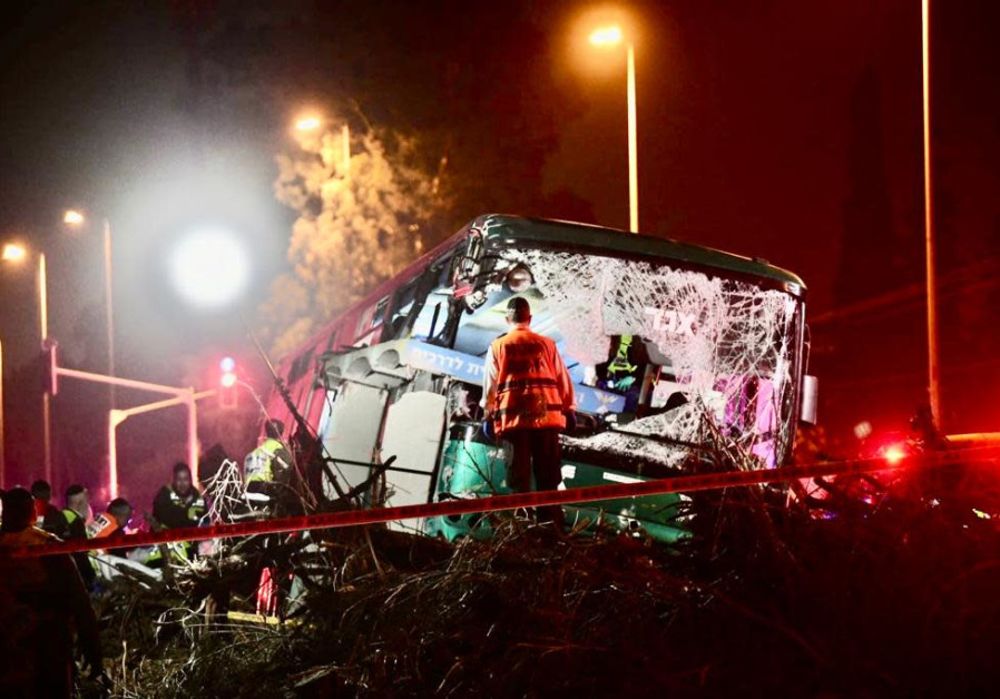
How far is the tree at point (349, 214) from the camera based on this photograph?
993 inches

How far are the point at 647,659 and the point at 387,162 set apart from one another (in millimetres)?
22545

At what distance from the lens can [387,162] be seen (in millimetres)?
25297

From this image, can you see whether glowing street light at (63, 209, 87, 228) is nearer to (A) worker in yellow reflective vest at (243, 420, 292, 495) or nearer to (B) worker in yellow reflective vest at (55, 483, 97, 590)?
(B) worker in yellow reflective vest at (55, 483, 97, 590)

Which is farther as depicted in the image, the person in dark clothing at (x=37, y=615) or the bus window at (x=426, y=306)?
the bus window at (x=426, y=306)

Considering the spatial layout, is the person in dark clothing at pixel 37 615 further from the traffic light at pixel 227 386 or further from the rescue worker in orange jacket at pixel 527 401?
the traffic light at pixel 227 386

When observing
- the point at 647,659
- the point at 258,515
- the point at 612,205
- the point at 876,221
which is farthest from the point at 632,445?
the point at 876,221

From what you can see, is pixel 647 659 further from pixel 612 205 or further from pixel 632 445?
pixel 612 205

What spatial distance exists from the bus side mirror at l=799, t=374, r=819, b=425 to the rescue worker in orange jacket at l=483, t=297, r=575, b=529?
2.80m

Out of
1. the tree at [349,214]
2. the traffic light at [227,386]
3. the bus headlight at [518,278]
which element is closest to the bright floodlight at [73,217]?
the tree at [349,214]

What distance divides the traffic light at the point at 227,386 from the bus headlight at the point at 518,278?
11741mm

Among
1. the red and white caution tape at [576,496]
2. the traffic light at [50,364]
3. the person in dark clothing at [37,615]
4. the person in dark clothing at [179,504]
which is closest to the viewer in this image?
the red and white caution tape at [576,496]

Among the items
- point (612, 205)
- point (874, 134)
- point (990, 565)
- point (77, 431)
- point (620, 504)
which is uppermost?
point (874, 134)

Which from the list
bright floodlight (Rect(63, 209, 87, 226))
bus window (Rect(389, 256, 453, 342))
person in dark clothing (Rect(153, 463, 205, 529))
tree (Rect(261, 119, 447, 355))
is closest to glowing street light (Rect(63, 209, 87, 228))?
bright floodlight (Rect(63, 209, 87, 226))

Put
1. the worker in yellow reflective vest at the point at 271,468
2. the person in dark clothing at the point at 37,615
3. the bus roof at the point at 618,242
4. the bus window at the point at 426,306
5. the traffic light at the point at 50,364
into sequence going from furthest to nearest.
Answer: the traffic light at the point at 50,364
the bus window at the point at 426,306
the bus roof at the point at 618,242
the worker in yellow reflective vest at the point at 271,468
the person in dark clothing at the point at 37,615
